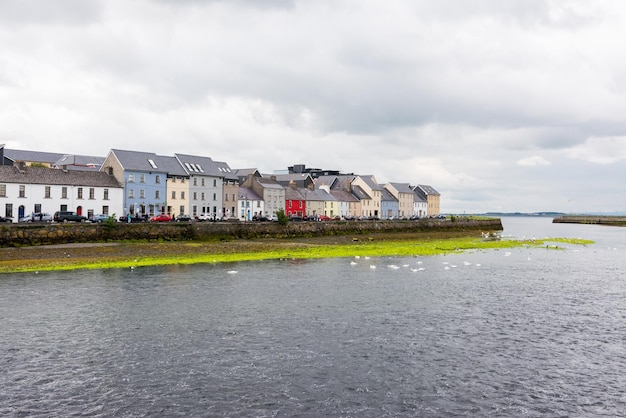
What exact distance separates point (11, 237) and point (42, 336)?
42.6m

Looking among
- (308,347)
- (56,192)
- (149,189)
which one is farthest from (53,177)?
(308,347)

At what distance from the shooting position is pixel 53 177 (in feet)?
278

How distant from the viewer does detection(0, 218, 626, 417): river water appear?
17672 millimetres

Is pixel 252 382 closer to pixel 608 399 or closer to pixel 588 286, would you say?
pixel 608 399

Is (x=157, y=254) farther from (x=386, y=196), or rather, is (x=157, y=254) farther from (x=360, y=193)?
(x=386, y=196)

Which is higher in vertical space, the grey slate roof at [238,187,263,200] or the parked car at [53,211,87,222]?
the grey slate roof at [238,187,263,200]

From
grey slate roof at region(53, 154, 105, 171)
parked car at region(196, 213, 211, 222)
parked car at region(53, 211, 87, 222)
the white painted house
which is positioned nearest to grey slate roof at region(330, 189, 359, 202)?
parked car at region(196, 213, 211, 222)

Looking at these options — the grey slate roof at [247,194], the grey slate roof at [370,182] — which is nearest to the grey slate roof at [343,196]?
the grey slate roof at [370,182]

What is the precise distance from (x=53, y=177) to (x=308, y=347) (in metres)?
74.7

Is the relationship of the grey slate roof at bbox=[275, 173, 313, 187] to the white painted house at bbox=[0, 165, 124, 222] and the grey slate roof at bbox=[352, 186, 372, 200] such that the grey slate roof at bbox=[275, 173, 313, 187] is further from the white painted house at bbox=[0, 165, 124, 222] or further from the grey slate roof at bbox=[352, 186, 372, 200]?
the white painted house at bbox=[0, 165, 124, 222]

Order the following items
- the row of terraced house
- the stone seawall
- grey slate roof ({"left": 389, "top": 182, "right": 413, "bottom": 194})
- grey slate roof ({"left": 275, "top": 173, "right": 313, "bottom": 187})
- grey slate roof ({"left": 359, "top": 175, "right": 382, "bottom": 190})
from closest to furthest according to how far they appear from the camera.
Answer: the stone seawall
the row of terraced house
grey slate roof ({"left": 275, "top": 173, "right": 313, "bottom": 187})
grey slate roof ({"left": 359, "top": 175, "right": 382, "bottom": 190})
grey slate roof ({"left": 389, "top": 182, "right": 413, "bottom": 194})

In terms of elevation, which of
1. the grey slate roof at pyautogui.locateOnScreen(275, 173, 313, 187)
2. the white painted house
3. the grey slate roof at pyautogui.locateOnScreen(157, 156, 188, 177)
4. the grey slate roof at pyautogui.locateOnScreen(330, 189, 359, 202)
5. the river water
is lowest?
the river water

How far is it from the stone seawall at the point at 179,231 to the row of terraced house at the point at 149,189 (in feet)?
63.5

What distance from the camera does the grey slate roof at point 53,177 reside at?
8081 centimetres
